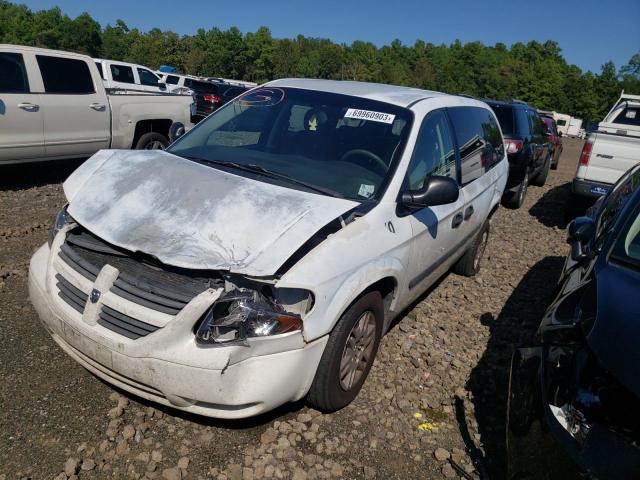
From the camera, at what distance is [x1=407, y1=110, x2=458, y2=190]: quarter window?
3.42 meters

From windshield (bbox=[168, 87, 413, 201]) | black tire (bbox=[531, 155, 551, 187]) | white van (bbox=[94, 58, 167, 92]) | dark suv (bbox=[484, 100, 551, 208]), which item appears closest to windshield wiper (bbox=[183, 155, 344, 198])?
windshield (bbox=[168, 87, 413, 201])

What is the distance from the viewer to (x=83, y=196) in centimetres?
298

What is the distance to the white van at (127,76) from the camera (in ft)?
49.6

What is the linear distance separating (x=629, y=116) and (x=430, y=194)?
1029 centimetres

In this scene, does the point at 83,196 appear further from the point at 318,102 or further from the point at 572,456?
the point at 572,456

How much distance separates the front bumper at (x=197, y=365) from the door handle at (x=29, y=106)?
499cm

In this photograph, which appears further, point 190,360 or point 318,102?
point 318,102

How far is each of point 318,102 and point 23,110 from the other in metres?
4.70

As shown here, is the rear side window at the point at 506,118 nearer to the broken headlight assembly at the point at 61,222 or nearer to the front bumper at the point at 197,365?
the front bumper at the point at 197,365

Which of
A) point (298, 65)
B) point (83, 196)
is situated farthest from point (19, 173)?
point (298, 65)

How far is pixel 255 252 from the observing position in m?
2.43

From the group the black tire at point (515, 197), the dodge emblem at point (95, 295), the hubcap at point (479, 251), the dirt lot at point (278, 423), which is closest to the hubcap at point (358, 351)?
the dirt lot at point (278, 423)

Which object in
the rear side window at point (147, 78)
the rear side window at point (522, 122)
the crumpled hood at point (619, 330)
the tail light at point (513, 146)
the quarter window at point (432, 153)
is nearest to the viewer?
the crumpled hood at point (619, 330)

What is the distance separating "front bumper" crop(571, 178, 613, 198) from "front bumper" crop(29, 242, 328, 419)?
Result: 6.62 meters
